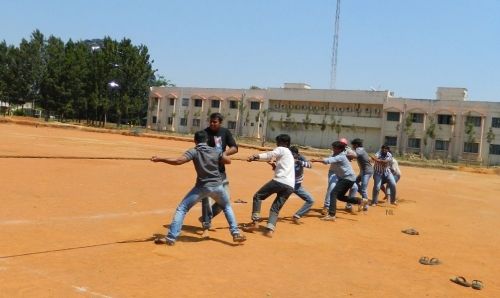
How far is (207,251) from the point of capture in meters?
6.70

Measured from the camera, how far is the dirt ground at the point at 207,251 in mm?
5219

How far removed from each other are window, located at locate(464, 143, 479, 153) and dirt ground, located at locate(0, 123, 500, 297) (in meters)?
48.9

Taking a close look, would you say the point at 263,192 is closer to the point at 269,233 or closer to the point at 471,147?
the point at 269,233

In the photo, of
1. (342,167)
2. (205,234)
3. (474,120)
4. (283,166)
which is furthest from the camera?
(474,120)

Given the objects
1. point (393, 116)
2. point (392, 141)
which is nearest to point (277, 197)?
point (392, 141)

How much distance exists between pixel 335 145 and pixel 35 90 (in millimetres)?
72752

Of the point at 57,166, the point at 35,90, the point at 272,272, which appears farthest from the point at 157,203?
the point at 35,90

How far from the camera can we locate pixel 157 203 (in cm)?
1076

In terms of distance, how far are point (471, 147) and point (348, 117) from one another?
48.4 ft

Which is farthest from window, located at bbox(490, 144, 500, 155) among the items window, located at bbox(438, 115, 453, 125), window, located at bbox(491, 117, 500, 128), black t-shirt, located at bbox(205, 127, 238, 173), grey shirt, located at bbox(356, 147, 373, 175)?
black t-shirt, located at bbox(205, 127, 238, 173)

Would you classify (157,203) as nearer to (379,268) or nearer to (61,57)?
(379,268)

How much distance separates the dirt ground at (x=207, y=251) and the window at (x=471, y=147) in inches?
1925

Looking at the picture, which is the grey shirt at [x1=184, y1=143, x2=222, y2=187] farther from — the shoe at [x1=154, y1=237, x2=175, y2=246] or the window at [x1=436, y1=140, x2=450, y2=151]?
the window at [x1=436, y1=140, x2=450, y2=151]

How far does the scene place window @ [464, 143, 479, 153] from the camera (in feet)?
187
